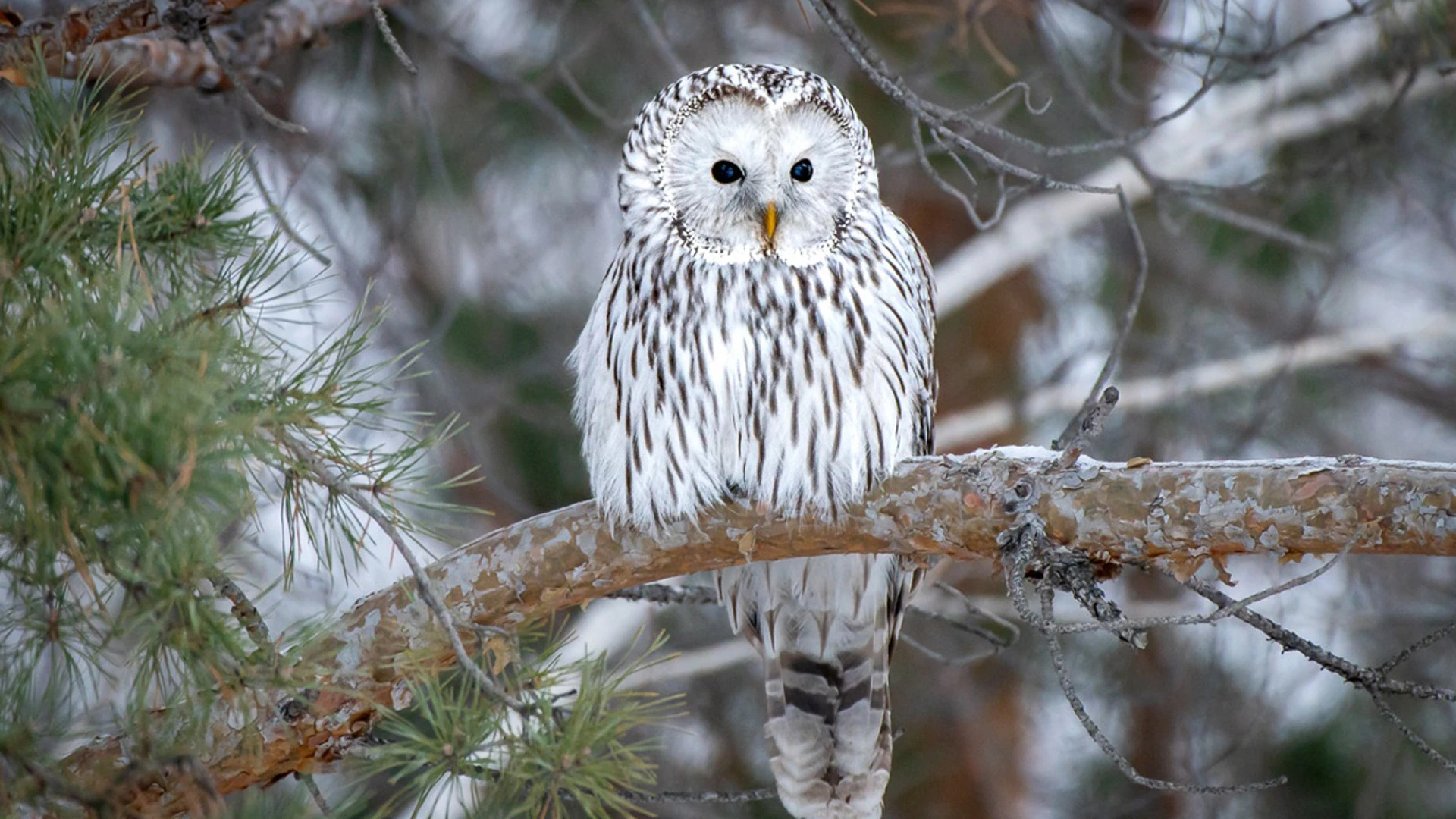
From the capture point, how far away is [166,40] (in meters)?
2.91

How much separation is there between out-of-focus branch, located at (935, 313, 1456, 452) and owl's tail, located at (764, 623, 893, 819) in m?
1.36

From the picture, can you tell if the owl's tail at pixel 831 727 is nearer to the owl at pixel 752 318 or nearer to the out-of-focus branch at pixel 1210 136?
the owl at pixel 752 318

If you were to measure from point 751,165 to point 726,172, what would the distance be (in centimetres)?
7

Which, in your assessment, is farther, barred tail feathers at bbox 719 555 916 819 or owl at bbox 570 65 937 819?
barred tail feathers at bbox 719 555 916 819

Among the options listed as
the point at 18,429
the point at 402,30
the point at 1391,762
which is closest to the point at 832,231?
the point at 18,429

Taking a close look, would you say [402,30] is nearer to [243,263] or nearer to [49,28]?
[49,28]

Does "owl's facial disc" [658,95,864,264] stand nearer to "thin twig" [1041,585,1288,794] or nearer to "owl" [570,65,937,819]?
"owl" [570,65,937,819]

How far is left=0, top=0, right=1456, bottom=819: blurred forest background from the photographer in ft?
14.2

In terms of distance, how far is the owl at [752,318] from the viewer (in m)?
2.55

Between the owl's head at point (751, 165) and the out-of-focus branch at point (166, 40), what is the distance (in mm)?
657

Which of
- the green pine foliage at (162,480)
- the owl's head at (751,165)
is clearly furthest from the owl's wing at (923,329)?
the green pine foliage at (162,480)

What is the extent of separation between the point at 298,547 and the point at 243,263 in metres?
0.42

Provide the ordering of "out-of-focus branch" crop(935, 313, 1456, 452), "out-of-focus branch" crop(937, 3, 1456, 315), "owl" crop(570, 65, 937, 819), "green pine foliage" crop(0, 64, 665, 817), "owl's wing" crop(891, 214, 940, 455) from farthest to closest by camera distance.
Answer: "out-of-focus branch" crop(937, 3, 1456, 315) → "out-of-focus branch" crop(935, 313, 1456, 452) → "owl's wing" crop(891, 214, 940, 455) → "owl" crop(570, 65, 937, 819) → "green pine foliage" crop(0, 64, 665, 817)

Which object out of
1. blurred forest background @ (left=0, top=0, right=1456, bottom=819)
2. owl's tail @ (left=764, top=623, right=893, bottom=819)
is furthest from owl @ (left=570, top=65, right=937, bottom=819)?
blurred forest background @ (left=0, top=0, right=1456, bottom=819)
